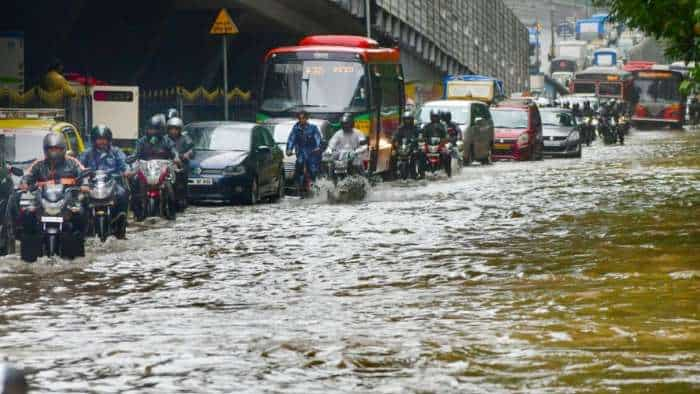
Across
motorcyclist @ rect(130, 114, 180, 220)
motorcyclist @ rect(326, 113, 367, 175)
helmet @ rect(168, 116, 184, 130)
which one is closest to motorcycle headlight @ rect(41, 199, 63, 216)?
motorcyclist @ rect(130, 114, 180, 220)

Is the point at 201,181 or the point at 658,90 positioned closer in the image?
the point at 201,181

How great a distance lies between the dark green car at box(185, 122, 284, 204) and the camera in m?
24.2

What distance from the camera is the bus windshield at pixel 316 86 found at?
101ft

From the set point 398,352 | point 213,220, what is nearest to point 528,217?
point 213,220

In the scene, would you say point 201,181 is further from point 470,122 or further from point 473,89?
point 473,89

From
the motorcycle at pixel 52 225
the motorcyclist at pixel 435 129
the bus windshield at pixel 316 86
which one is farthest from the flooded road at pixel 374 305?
the motorcyclist at pixel 435 129

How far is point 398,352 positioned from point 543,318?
1821mm

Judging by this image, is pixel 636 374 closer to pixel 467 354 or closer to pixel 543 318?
pixel 467 354

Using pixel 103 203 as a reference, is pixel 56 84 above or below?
above

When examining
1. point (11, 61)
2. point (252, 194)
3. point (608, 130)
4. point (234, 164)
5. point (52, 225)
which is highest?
point (11, 61)

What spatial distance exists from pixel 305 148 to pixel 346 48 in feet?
16.6

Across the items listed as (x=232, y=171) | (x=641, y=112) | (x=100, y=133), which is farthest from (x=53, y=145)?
(x=641, y=112)

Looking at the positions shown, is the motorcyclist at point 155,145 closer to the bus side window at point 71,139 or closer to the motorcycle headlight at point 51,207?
the bus side window at point 71,139

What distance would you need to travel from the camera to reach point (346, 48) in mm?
31203
